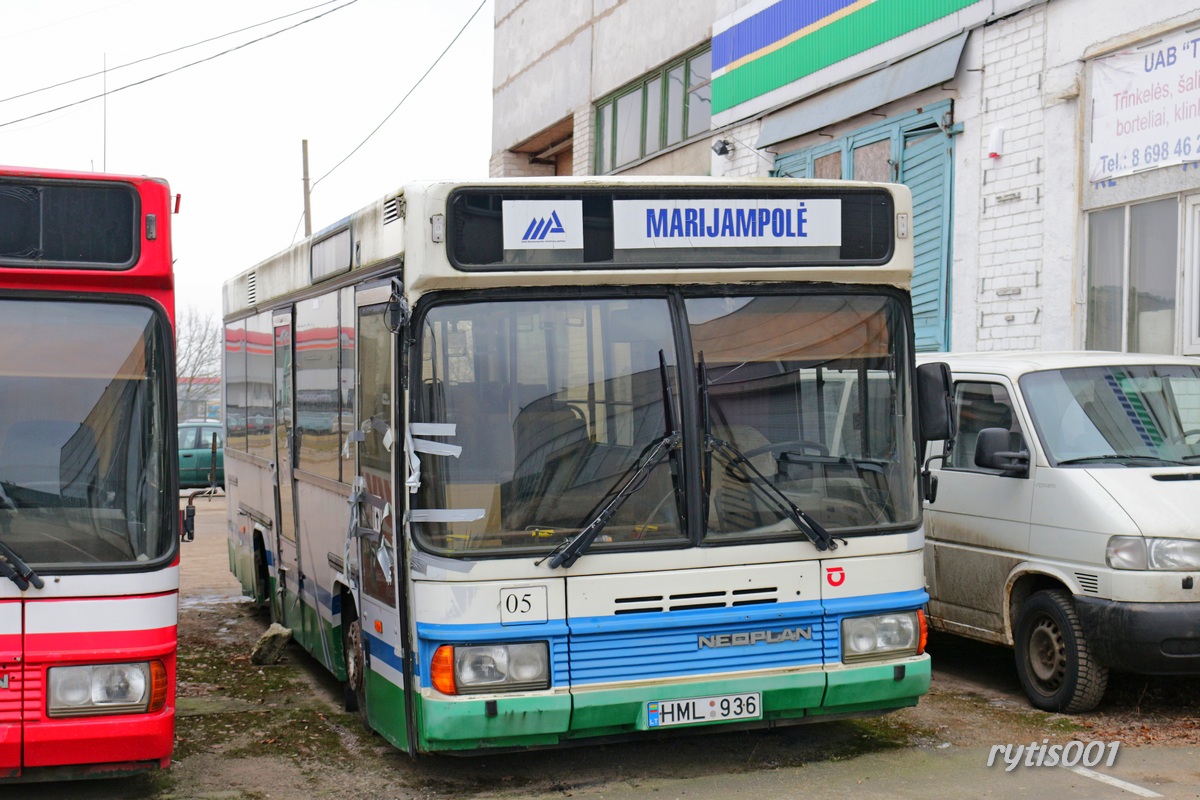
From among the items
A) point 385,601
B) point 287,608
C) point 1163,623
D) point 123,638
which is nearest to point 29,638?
point 123,638

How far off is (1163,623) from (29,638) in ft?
17.3

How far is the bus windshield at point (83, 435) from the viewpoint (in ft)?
17.4

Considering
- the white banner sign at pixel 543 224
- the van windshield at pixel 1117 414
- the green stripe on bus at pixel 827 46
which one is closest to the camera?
the white banner sign at pixel 543 224

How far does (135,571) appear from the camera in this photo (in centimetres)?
535

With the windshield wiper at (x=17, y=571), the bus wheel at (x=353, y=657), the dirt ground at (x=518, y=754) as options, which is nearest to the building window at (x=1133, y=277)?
the dirt ground at (x=518, y=754)

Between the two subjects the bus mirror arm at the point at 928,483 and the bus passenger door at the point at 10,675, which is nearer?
the bus passenger door at the point at 10,675

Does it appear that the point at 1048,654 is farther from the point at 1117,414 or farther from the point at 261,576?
the point at 261,576

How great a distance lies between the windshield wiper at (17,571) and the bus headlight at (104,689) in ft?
1.17

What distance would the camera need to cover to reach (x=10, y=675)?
207 inches

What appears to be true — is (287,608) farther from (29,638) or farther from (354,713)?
(29,638)

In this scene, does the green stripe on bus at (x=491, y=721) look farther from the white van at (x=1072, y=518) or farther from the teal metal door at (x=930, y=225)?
the teal metal door at (x=930, y=225)

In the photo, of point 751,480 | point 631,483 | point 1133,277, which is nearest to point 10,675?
point 631,483

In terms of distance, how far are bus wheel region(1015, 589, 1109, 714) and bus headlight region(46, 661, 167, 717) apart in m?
4.64

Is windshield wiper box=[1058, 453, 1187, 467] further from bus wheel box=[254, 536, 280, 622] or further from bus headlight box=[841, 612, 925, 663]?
bus wheel box=[254, 536, 280, 622]
